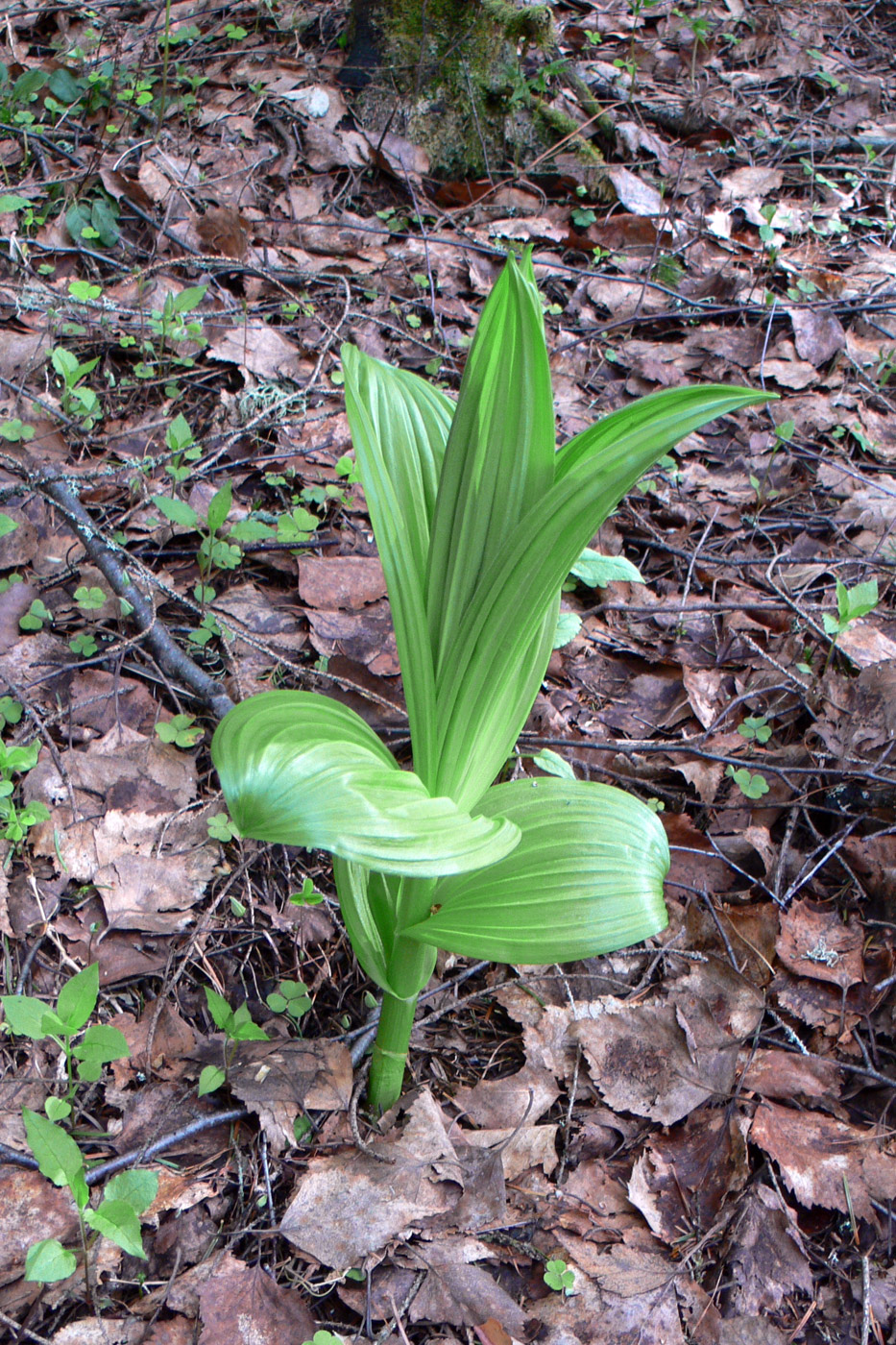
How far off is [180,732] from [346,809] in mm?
1005

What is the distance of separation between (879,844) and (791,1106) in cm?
57

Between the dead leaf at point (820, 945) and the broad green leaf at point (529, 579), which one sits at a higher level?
the broad green leaf at point (529, 579)

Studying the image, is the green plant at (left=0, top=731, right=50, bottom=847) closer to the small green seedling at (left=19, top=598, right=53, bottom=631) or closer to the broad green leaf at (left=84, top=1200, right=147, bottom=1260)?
the small green seedling at (left=19, top=598, right=53, bottom=631)

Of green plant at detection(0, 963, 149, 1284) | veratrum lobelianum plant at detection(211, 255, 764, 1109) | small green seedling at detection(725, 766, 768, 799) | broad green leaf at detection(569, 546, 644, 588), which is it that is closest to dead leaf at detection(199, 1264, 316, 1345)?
green plant at detection(0, 963, 149, 1284)

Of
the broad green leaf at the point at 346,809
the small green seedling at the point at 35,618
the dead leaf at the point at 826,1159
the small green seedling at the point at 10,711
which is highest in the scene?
the broad green leaf at the point at 346,809

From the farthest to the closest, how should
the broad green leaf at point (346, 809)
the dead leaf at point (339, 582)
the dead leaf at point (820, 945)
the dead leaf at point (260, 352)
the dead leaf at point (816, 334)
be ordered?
the dead leaf at point (816, 334)
the dead leaf at point (260, 352)
the dead leaf at point (339, 582)
the dead leaf at point (820, 945)
the broad green leaf at point (346, 809)

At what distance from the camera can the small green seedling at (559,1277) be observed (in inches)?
53.0

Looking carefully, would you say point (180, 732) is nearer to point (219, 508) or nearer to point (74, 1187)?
point (219, 508)

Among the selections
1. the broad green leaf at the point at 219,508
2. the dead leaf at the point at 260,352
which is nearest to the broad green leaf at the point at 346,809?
the broad green leaf at the point at 219,508

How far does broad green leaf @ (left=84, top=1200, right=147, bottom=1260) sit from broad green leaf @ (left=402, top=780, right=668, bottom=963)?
52 cm

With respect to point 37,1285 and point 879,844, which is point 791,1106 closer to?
point 879,844

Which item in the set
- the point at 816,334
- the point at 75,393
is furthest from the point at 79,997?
the point at 816,334

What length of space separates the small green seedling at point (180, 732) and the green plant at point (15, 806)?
0.76 feet

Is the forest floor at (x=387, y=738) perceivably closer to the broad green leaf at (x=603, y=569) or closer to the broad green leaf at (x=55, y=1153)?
the broad green leaf at (x=55, y=1153)
